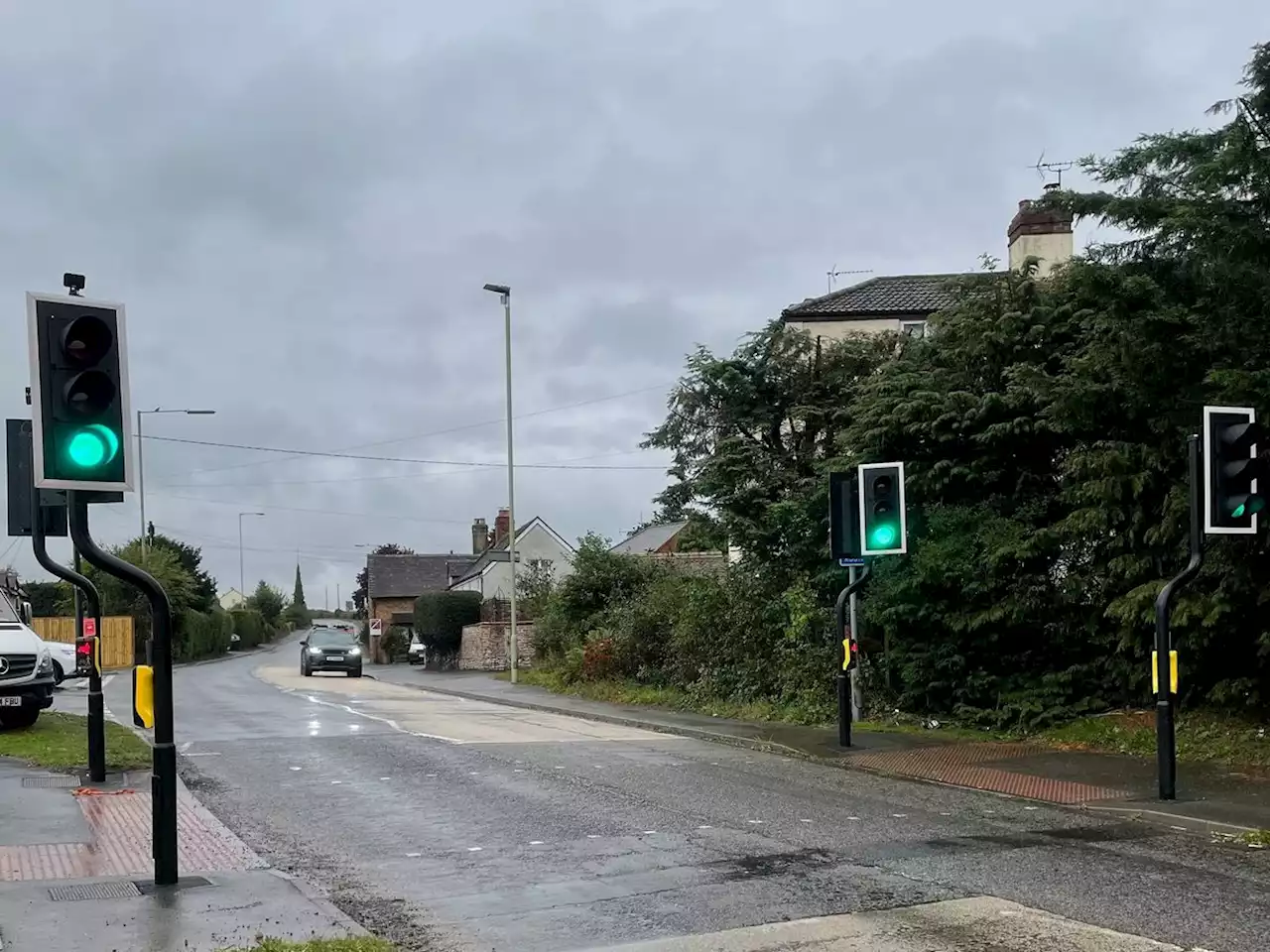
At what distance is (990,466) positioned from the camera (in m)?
17.4

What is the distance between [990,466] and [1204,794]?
7049 millimetres

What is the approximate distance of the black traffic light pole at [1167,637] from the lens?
35.6 feet

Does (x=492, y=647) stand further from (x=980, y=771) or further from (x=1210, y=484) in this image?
(x=1210, y=484)

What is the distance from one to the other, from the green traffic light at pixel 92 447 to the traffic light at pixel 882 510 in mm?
9660

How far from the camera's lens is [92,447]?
23.5ft

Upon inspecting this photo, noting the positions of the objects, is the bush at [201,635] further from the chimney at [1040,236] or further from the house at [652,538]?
the chimney at [1040,236]

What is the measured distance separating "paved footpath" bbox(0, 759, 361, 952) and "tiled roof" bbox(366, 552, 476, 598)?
72290 millimetres

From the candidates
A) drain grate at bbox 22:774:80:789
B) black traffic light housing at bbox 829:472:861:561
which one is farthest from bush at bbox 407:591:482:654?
drain grate at bbox 22:774:80:789

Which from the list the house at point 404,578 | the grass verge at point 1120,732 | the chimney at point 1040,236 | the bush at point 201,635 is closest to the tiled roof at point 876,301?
the chimney at point 1040,236

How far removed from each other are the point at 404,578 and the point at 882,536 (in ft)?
243

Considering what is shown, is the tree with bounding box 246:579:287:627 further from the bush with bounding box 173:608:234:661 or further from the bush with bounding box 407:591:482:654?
the bush with bounding box 407:591:482:654

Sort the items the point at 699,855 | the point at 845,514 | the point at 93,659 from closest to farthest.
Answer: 1. the point at 699,855
2. the point at 93,659
3. the point at 845,514

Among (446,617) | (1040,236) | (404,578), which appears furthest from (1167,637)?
(404,578)

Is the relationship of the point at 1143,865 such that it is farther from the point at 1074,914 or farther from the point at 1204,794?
the point at 1204,794
